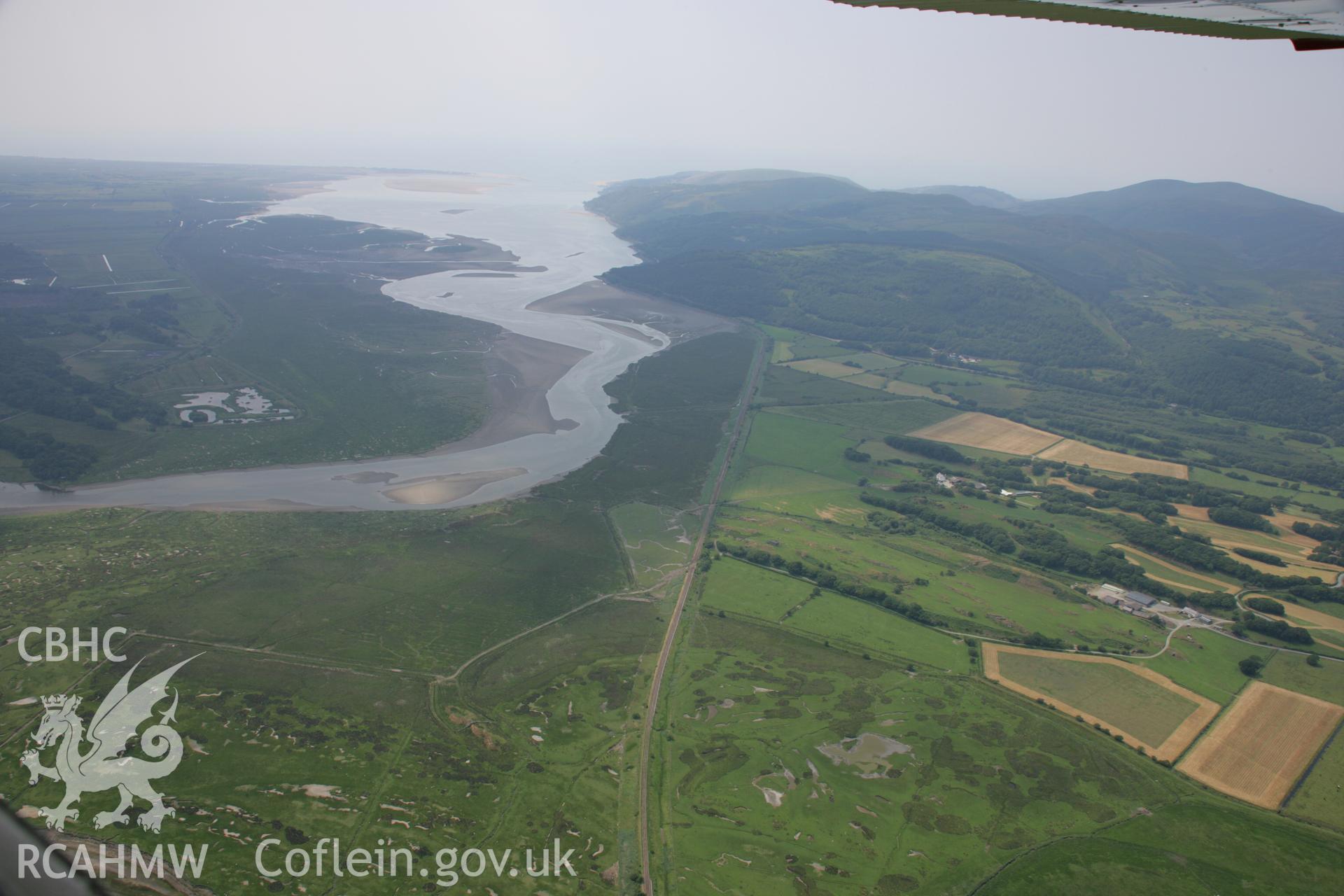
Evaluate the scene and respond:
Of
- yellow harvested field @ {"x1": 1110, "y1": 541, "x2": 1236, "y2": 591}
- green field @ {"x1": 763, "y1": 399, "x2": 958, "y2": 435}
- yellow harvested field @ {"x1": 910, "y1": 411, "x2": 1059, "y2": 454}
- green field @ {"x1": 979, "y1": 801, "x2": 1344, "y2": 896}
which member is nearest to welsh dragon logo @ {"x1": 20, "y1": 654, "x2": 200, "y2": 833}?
green field @ {"x1": 979, "y1": 801, "x2": 1344, "y2": 896}

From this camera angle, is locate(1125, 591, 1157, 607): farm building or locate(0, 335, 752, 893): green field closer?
locate(0, 335, 752, 893): green field

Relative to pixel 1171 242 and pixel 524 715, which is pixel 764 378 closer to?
pixel 524 715

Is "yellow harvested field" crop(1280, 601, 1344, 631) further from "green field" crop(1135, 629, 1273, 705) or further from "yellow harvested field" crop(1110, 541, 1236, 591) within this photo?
"green field" crop(1135, 629, 1273, 705)

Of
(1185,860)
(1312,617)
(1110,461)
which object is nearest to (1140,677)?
(1185,860)

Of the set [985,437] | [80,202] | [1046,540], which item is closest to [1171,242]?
[985,437]

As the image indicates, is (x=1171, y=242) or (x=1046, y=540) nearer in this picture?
(x=1046, y=540)

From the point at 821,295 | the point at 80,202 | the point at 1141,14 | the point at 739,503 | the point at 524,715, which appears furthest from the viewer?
the point at 80,202

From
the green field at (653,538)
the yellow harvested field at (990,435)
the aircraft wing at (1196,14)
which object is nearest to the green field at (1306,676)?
the green field at (653,538)
